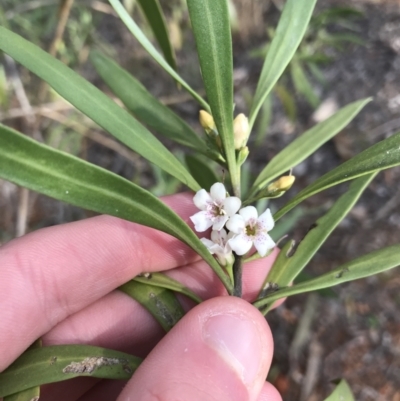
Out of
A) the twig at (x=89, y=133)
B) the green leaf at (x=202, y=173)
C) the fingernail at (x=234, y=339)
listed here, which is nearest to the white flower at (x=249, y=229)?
the fingernail at (x=234, y=339)

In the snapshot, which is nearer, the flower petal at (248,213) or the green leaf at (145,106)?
the flower petal at (248,213)

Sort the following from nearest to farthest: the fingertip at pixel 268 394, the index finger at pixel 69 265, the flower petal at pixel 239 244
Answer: the flower petal at pixel 239 244, the index finger at pixel 69 265, the fingertip at pixel 268 394

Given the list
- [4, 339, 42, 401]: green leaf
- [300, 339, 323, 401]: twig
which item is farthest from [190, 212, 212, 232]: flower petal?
[300, 339, 323, 401]: twig

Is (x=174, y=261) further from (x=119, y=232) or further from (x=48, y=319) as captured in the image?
(x=48, y=319)

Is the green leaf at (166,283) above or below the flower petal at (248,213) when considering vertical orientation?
below

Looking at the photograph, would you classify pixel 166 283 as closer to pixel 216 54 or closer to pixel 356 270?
pixel 356 270

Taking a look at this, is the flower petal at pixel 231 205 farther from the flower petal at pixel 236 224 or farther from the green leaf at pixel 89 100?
the green leaf at pixel 89 100

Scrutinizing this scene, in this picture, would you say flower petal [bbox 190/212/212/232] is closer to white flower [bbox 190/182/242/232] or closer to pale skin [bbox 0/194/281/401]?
white flower [bbox 190/182/242/232]

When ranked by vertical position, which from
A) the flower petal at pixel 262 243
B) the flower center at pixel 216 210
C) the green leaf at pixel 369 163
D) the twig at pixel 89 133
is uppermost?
the green leaf at pixel 369 163

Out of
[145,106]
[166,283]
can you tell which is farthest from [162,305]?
[145,106]
